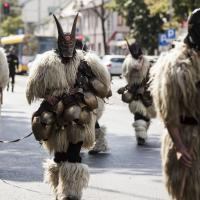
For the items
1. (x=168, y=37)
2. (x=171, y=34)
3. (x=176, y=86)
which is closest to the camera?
(x=176, y=86)

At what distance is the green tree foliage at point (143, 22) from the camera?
185 ft

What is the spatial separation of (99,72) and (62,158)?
943 mm

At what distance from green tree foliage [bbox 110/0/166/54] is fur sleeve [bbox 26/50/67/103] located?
159 feet

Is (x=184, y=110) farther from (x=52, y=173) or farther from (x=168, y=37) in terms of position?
(x=168, y=37)

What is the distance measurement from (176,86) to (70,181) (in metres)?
2.67

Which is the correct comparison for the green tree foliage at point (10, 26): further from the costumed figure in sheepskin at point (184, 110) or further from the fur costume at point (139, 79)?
the costumed figure in sheepskin at point (184, 110)

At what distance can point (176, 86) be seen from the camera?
5152 millimetres

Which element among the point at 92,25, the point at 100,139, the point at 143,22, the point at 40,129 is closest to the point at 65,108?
the point at 40,129

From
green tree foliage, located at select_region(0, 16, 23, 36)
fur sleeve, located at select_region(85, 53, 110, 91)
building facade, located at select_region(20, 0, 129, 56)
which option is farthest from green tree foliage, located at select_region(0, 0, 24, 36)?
fur sleeve, located at select_region(85, 53, 110, 91)

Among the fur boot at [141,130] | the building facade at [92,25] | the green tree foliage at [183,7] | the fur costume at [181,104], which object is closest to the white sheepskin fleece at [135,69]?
the fur boot at [141,130]

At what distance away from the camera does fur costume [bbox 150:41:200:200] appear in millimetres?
5148

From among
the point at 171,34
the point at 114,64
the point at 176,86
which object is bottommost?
the point at 114,64

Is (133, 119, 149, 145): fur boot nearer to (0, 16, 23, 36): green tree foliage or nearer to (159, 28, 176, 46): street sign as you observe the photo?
(159, 28, 176, 46): street sign

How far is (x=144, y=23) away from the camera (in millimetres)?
56781
